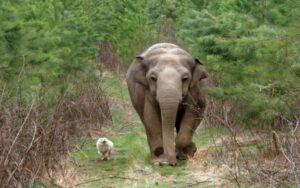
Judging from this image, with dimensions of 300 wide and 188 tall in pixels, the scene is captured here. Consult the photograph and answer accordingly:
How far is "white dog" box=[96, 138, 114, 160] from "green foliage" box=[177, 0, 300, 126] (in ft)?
7.62

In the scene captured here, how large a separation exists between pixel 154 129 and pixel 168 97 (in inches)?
33.3

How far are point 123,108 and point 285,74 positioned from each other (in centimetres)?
975

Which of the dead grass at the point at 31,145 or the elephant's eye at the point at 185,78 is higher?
the dead grass at the point at 31,145

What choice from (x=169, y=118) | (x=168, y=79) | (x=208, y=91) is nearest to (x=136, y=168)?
(x=169, y=118)

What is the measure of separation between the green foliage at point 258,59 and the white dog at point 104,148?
7.62 ft

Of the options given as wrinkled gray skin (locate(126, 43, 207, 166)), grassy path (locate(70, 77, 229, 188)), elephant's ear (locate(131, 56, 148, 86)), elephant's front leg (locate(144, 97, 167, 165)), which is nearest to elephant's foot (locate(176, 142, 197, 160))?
wrinkled gray skin (locate(126, 43, 207, 166))

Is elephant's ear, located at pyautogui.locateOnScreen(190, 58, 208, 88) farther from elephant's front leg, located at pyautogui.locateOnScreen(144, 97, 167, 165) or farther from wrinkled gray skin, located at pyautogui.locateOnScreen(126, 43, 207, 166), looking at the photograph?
elephant's front leg, located at pyautogui.locateOnScreen(144, 97, 167, 165)

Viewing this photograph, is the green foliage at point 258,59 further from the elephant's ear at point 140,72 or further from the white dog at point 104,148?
the white dog at point 104,148

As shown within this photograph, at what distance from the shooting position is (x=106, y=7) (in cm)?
2948

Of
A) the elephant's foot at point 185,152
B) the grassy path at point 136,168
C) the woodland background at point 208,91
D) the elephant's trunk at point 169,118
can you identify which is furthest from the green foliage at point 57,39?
the elephant's foot at point 185,152

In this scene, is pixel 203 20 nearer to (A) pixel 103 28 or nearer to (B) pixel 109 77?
(B) pixel 109 77

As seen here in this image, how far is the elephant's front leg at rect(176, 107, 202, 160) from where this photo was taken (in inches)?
395

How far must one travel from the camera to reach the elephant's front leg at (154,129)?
994cm

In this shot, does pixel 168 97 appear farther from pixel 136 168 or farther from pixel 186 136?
pixel 136 168
